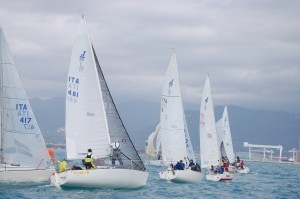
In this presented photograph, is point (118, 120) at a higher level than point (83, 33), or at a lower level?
lower

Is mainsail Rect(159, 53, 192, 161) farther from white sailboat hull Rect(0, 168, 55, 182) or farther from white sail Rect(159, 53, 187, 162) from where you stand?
white sailboat hull Rect(0, 168, 55, 182)

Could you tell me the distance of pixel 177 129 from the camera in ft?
163

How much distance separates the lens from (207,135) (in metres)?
55.7

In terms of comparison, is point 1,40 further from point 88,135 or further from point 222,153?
point 222,153

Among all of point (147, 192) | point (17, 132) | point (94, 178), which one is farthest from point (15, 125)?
point (147, 192)

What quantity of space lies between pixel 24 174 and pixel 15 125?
10.3 feet

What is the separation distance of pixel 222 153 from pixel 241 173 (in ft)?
12.2

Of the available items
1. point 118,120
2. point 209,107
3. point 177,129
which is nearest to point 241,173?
point 209,107

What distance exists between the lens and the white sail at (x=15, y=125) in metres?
36.1

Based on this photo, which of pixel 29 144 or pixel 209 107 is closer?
pixel 29 144

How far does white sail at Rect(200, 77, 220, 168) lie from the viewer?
5500cm

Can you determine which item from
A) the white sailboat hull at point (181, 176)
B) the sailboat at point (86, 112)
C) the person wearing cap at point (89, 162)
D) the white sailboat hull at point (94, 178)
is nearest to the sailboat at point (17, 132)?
the sailboat at point (86, 112)

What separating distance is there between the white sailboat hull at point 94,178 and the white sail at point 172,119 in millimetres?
16620

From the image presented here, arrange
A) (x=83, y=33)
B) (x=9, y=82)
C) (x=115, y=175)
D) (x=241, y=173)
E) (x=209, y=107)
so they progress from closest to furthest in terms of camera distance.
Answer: (x=115, y=175) < (x=83, y=33) < (x=9, y=82) < (x=209, y=107) < (x=241, y=173)
